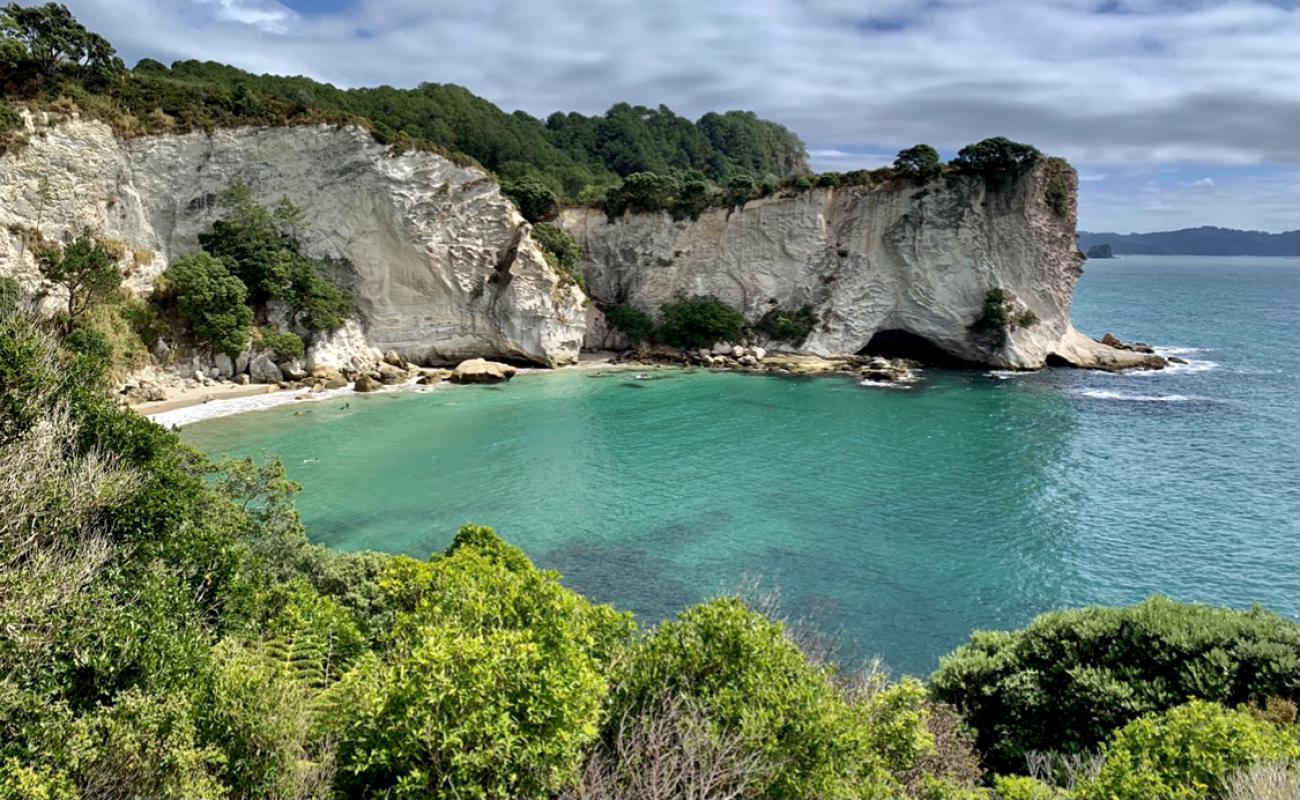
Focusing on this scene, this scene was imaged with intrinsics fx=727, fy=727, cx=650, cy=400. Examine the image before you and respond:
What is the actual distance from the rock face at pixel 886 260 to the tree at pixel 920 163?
70cm

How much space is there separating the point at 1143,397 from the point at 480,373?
37698mm

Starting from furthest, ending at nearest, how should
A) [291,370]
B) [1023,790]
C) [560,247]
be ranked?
[560,247] < [291,370] < [1023,790]

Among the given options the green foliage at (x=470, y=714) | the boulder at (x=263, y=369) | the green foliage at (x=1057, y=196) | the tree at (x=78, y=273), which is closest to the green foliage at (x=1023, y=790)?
the green foliage at (x=470, y=714)

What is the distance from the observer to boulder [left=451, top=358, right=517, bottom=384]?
143 ft

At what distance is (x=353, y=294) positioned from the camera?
4447 centimetres

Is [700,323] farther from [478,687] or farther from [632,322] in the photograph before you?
[478,687]

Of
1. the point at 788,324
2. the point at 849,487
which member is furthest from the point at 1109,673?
the point at 788,324

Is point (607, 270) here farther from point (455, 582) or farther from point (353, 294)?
point (455, 582)

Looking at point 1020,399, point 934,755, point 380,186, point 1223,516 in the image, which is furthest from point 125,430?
point 1020,399

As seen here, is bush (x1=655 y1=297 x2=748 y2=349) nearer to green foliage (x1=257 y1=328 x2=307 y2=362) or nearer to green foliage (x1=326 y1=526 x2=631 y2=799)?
green foliage (x1=257 y1=328 x2=307 y2=362)

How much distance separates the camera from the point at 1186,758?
727 cm

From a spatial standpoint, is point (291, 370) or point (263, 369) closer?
point (263, 369)

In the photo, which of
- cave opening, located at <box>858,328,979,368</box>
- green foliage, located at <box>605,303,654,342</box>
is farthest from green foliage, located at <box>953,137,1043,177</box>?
green foliage, located at <box>605,303,654,342</box>

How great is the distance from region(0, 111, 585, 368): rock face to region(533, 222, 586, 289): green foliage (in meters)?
2.36
